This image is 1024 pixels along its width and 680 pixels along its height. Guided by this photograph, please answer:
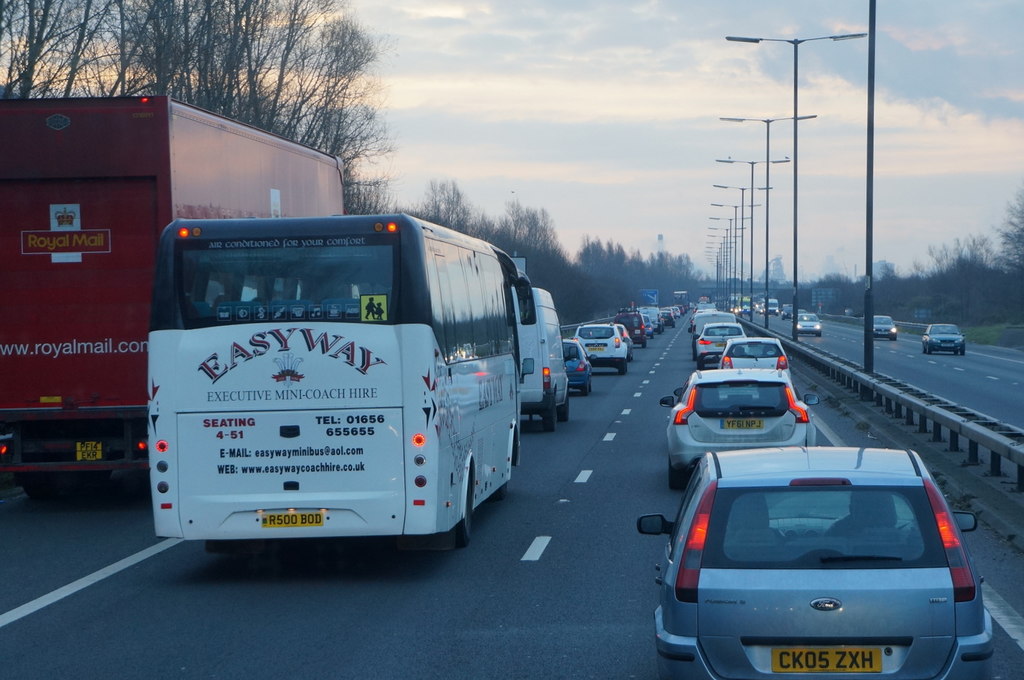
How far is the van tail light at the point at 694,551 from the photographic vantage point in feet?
18.9

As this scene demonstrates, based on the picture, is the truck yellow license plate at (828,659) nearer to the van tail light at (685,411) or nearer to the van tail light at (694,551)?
the van tail light at (694,551)

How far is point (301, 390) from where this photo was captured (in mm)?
10297

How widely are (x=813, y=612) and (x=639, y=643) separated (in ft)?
8.45

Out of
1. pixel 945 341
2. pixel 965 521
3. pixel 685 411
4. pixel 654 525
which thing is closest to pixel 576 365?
pixel 685 411

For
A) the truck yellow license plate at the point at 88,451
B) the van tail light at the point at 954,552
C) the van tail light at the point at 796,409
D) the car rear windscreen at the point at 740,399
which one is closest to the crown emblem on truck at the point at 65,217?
the truck yellow license plate at the point at 88,451

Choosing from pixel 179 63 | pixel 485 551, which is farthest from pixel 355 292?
pixel 179 63

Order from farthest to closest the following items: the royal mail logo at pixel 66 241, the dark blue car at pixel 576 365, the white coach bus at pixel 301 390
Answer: the dark blue car at pixel 576 365
the royal mail logo at pixel 66 241
the white coach bus at pixel 301 390

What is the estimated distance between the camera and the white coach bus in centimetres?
1020

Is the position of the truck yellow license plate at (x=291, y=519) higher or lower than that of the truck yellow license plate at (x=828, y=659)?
lower

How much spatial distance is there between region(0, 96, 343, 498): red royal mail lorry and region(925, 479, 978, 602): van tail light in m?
9.25

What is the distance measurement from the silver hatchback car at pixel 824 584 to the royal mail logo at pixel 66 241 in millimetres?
9002

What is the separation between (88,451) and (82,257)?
201 cm

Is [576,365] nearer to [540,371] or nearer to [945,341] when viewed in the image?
[540,371]

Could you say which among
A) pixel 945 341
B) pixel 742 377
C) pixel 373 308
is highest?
pixel 373 308
